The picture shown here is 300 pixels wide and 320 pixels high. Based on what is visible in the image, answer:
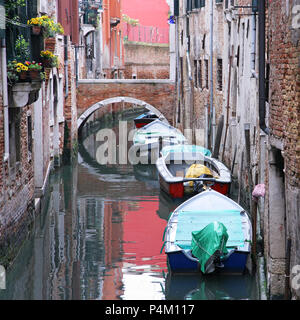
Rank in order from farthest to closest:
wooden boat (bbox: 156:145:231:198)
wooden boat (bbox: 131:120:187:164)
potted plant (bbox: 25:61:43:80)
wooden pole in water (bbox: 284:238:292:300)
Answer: wooden boat (bbox: 131:120:187:164)
wooden boat (bbox: 156:145:231:198)
potted plant (bbox: 25:61:43:80)
wooden pole in water (bbox: 284:238:292:300)

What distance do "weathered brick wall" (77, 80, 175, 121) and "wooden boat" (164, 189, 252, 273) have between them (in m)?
13.6

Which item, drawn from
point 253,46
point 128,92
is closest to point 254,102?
point 253,46

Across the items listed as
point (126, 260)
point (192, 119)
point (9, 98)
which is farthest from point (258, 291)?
point (192, 119)

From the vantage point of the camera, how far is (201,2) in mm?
18969

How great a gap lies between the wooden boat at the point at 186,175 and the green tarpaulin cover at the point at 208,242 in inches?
170

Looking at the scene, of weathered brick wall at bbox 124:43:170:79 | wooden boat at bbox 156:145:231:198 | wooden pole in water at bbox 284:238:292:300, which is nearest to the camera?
wooden pole in water at bbox 284:238:292:300

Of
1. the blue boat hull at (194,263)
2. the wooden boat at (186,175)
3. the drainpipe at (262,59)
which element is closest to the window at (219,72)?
the wooden boat at (186,175)

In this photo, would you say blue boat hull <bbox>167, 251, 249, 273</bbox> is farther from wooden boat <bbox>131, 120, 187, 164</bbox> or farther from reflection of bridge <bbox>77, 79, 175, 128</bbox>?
reflection of bridge <bbox>77, 79, 175, 128</bbox>

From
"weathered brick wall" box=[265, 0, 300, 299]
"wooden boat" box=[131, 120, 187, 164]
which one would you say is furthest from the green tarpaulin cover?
"wooden boat" box=[131, 120, 187, 164]

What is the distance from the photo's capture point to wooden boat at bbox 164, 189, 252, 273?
27.7 ft

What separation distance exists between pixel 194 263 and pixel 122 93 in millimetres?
15360

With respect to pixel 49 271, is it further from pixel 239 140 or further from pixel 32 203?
pixel 239 140

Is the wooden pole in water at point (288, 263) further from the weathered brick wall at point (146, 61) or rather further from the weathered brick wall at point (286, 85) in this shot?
the weathered brick wall at point (146, 61)

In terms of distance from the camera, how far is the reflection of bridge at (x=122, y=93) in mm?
23250
